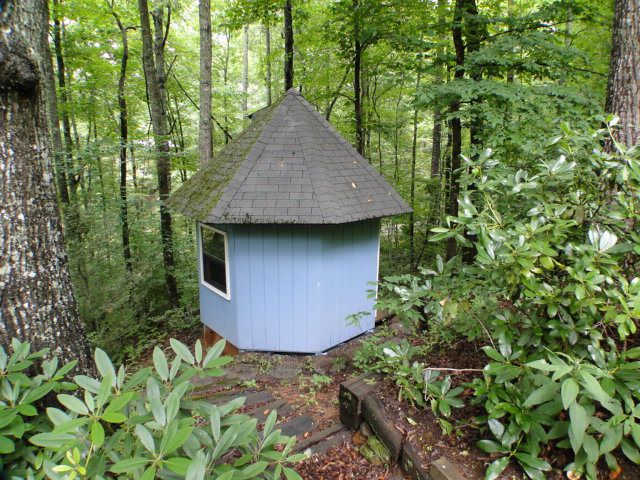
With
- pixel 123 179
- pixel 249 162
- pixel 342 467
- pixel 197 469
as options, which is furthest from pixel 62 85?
pixel 197 469

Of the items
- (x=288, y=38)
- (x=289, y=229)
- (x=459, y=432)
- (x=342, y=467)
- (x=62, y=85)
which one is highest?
(x=288, y=38)

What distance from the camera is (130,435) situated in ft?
4.77

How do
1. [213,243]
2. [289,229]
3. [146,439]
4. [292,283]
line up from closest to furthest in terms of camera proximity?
1. [146,439]
2. [289,229]
3. [292,283]
4. [213,243]

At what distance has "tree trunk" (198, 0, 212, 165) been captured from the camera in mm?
6845

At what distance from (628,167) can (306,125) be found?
4863 mm

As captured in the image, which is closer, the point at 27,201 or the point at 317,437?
the point at 27,201

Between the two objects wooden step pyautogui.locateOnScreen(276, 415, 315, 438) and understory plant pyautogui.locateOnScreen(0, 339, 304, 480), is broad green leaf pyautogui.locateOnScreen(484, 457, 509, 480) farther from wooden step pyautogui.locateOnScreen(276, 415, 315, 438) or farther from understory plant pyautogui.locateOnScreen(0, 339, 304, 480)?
wooden step pyautogui.locateOnScreen(276, 415, 315, 438)

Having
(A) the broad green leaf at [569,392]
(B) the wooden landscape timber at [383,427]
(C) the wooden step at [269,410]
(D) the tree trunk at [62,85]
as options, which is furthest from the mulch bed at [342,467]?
(D) the tree trunk at [62,85]

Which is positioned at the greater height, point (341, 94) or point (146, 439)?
point (341, 94)

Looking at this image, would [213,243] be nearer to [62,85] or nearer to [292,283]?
[292,283]

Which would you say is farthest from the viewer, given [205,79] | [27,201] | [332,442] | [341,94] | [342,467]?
[341,94]

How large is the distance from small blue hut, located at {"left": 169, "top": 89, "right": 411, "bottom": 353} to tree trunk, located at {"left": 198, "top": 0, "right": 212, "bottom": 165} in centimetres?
120

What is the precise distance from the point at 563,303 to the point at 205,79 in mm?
7282

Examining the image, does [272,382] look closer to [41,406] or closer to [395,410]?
[395,410]
